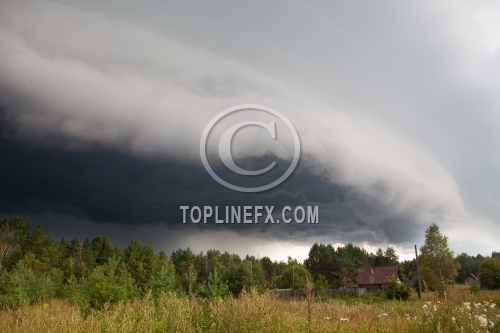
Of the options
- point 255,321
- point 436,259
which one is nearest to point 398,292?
point 436,259

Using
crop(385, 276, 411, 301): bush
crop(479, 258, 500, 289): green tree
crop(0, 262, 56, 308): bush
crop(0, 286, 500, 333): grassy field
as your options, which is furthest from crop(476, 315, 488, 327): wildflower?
crop(479, 258, 500, 289): green tree

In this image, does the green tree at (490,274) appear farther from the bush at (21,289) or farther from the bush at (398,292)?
the bush at (21,289)

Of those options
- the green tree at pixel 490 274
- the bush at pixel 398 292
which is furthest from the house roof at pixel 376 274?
the bush at pixel 398 292

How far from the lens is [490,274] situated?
130 feet

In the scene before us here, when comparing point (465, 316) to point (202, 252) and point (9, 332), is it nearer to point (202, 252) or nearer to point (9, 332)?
point (9, 332)

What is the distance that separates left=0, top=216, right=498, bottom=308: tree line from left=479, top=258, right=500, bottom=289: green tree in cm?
249

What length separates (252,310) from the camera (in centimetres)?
787

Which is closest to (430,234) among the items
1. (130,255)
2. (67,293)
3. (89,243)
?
(130,255)

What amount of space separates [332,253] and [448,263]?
42.2 meters

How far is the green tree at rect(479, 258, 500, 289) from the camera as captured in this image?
38625 mm

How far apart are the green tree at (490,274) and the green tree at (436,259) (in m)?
2.43

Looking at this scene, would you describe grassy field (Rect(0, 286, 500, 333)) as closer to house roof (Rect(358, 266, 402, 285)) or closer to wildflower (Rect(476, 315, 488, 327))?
wildflower (Rect(476, 315, 488, 327))

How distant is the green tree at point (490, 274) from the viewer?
3862cm

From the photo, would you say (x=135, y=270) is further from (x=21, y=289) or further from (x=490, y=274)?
(x=490, y=274)
